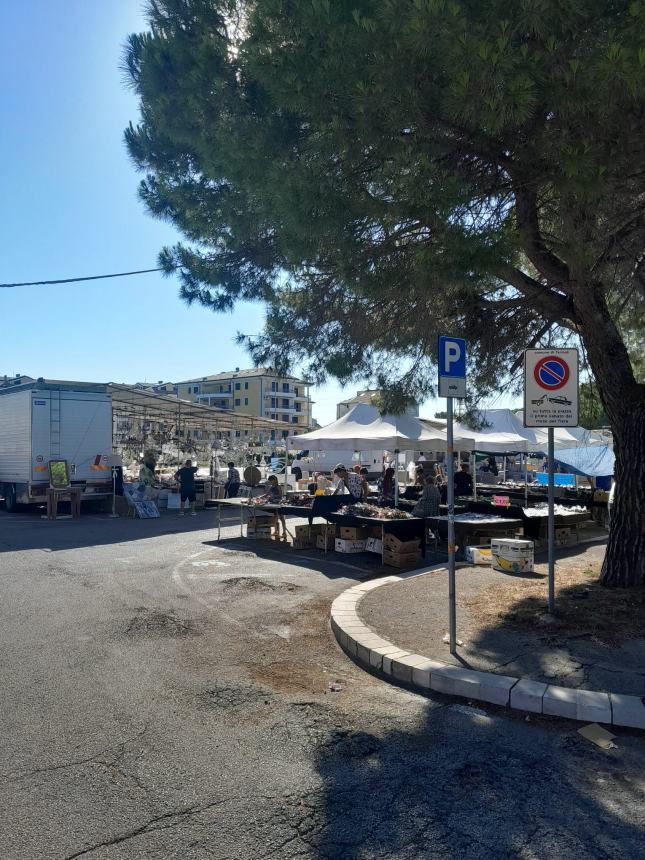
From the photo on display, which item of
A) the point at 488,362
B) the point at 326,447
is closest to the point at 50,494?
the point at 326,447

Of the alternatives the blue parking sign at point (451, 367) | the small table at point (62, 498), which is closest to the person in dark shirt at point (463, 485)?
the small table at point (62, 498)

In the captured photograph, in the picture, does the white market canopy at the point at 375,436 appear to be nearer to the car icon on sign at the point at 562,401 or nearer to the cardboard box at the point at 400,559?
the cardboard box at the point at 400,559

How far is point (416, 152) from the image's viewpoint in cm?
644

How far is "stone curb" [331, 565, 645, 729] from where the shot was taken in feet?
15.0

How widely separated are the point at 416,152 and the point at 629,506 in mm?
4802

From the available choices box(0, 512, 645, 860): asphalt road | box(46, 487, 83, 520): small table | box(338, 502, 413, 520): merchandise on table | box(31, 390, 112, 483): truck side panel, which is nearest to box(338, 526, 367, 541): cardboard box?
box(338, 502, 413, 520): merchandise on table

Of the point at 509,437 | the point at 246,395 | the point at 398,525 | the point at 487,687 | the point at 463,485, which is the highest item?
the point at 246,395

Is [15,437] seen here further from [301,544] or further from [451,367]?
[451,367]

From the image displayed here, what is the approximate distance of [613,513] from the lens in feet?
26.0

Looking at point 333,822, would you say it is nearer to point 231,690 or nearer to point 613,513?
point 231,690

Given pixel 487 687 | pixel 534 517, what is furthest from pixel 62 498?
pixel 487 687

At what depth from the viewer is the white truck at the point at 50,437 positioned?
18500 millimetres

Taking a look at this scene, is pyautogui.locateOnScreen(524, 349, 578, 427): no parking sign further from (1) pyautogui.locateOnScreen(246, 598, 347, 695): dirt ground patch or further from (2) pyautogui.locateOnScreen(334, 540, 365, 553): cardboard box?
(2) pyautogui.locateOnScreen(334, 540, 365, 553): cardboard box

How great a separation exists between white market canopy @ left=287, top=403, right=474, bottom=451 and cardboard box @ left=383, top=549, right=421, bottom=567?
4.79 metres
